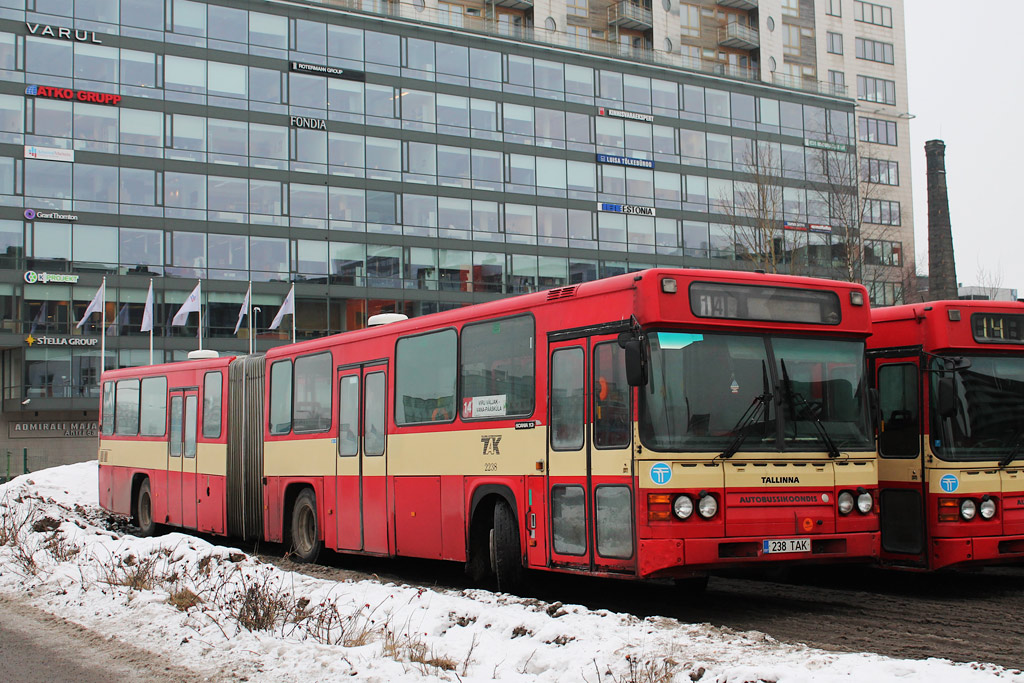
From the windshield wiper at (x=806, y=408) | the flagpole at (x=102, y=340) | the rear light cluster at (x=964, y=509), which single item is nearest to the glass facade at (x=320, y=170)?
the flagpole at (x=102, y=340)

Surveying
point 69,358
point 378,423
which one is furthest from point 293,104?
point 378,423

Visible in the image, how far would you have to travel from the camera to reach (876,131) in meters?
78.2

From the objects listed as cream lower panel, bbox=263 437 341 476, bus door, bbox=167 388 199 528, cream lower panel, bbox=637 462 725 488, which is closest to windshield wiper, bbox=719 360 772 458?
cream lower panel, bbox=637 462 725 488

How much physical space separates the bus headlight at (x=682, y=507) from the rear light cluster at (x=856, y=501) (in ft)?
5.01

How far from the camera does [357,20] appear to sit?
56312 mm

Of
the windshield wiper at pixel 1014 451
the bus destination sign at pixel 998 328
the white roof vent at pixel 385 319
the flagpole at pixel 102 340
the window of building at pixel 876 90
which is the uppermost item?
the window of building at pixel 876 90

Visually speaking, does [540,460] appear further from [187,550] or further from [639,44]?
[639,44]

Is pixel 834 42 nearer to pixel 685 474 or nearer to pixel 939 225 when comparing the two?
pixel 939 225

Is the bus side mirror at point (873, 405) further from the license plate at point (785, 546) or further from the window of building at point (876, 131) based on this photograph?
the window of building at point (876, 131)

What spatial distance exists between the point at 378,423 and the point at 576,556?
15.8 feet

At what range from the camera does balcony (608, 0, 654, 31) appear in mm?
67312

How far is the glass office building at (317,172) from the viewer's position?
164ft

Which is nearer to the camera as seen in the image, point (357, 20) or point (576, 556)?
point (576, 556)

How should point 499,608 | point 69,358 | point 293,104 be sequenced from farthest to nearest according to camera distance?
1. point 293,104
2. point 69,358
3. point 499,608
